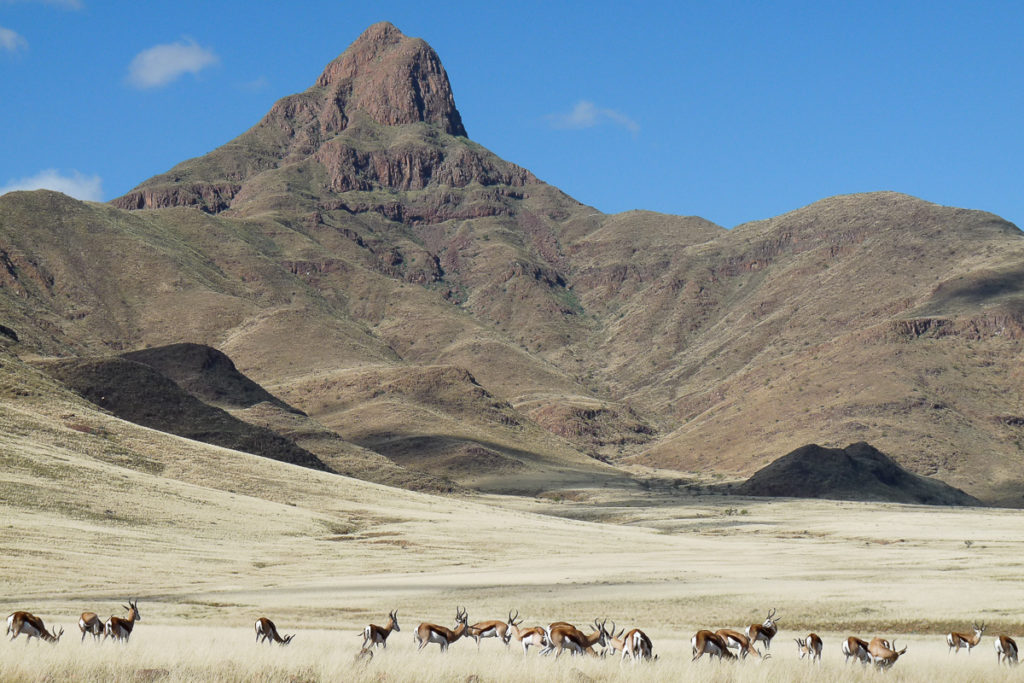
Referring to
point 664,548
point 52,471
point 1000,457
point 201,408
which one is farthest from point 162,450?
point 1000,457

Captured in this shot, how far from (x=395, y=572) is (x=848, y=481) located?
300ft

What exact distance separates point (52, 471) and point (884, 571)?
147 ft

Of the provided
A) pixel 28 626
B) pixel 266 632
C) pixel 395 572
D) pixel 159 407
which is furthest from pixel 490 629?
pixel 159 407

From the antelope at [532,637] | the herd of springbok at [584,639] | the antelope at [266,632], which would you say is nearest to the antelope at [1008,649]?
the herd of springbok at [584,639]

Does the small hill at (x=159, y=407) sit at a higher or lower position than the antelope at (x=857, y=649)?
higher

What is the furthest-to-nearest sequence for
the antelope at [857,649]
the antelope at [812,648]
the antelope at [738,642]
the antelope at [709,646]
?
the antelope at [812,648], the antelope at [738,642], the antelope at [857,649], the antelope at [709,646]

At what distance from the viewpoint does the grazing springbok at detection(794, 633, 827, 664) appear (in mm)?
22008

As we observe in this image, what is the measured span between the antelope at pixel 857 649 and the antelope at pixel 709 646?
84.7 inches

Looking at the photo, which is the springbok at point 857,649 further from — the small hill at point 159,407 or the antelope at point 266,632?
the small hill at point 159,407

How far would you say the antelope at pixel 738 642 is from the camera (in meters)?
21.7

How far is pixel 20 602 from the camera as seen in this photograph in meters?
33.5

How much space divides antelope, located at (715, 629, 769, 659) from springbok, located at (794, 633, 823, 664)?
95 cm

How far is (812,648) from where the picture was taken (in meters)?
22.3

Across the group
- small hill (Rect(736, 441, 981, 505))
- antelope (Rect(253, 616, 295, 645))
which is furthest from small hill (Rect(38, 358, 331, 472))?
antelope (Rect(253, 616, 295, 645))
